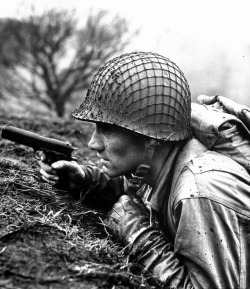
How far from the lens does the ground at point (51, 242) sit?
258 centimetres

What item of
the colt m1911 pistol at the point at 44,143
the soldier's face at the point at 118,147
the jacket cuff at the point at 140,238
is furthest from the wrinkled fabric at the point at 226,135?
the colt m1911 pistol at the point at 44,143

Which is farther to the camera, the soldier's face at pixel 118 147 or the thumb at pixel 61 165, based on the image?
the thumb at pixel 61 165

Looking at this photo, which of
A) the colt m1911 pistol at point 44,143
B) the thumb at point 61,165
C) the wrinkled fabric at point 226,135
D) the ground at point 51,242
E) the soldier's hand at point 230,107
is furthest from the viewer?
the colt m1911 pistol at point 44,143

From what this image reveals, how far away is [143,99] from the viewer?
320cm

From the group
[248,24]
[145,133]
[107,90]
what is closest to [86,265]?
[145,133]

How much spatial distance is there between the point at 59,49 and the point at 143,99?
845 cm

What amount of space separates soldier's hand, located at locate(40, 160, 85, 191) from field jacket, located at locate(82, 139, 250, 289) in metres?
0.88

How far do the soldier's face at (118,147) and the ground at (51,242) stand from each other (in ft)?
1.67

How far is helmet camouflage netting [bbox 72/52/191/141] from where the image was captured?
320cm

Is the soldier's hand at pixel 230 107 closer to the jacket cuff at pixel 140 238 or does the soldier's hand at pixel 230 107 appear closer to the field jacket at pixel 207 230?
the field jacket at pixel 207 230

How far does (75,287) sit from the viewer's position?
252cm

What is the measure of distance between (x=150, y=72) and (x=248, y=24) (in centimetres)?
1014

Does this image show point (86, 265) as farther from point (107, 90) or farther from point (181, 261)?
point (107, 90)

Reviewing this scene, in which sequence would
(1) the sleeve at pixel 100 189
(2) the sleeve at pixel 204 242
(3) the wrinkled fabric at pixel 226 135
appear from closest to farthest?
(2) the sleeve at pixel 204 242 < (3) the wrinkled fabric at pixel 226 135 < (1) the sleeve at pixel 100 189
